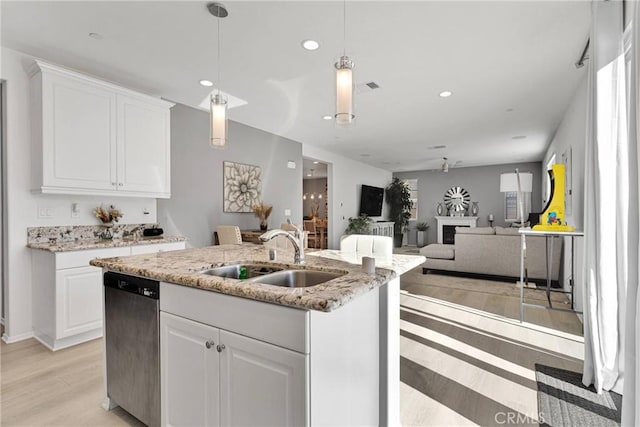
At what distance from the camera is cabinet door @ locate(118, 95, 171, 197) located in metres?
3.36

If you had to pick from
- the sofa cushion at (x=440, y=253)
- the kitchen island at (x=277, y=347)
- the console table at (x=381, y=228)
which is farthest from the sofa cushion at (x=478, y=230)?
the kitchen island at (x=277, y=347)

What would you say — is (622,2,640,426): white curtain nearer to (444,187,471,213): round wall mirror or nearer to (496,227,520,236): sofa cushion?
(496,227,520,236): sofa cushion

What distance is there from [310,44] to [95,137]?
226cm

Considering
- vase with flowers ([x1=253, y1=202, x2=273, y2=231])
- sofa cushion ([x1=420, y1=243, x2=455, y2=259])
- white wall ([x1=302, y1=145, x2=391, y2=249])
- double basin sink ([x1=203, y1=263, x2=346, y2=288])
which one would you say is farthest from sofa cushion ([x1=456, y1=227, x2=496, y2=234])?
double basin sink ([x1=203, y1=263, x2=346, y2=288])

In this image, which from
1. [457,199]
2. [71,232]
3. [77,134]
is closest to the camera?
[77,134]

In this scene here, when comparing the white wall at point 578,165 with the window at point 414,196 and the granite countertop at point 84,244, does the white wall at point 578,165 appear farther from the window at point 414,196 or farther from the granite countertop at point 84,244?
the window at point 414,196

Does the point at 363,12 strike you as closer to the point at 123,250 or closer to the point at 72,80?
the point at 72,80

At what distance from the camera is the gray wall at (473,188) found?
31.2 ft

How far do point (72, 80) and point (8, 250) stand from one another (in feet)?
5.42

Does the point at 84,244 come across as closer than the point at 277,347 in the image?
No

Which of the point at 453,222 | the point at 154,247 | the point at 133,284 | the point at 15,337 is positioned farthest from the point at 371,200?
the point at 133,284

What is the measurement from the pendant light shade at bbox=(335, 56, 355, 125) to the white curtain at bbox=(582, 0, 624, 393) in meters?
1.64

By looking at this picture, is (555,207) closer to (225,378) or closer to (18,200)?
(225,378)

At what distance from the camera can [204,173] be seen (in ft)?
15.0
